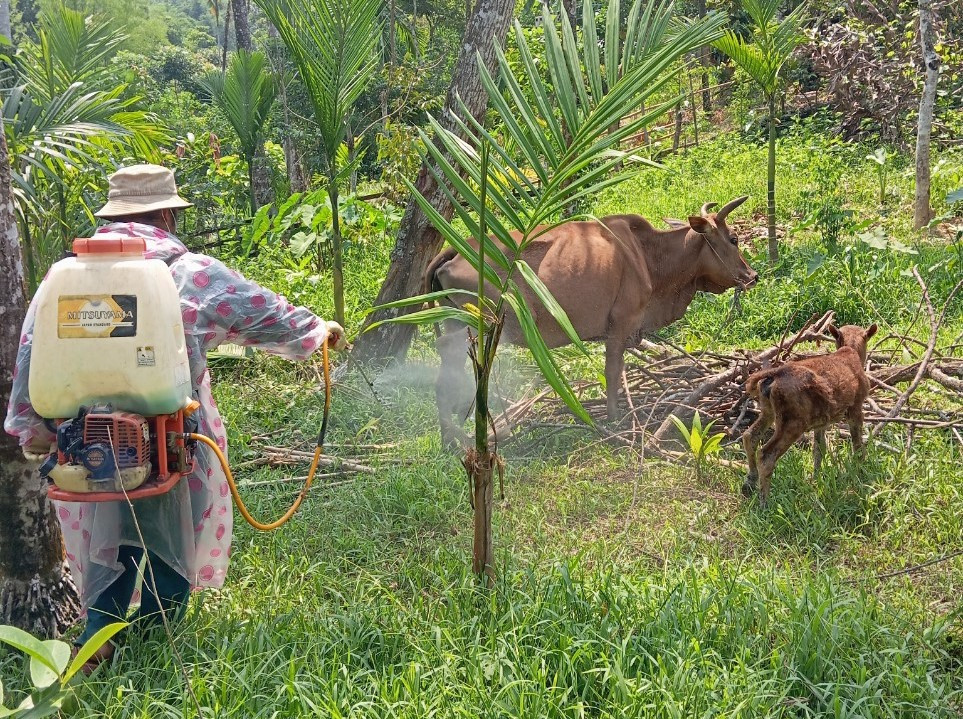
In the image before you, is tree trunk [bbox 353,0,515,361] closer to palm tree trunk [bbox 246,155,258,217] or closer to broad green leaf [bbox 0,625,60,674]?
broad green leaf [bbox 0,625,60,674]

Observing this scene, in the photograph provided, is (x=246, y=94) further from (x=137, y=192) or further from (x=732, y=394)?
(x=137, y=192)

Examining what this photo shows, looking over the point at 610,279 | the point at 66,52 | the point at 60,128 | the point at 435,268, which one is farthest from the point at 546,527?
the point at 66,52

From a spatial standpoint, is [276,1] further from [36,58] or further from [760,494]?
[760,494]

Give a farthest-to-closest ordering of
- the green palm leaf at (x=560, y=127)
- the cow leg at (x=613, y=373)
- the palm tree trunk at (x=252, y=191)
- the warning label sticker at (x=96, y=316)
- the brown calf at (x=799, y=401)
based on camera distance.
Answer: the palm tree trunk at (x=252, y=191)
the cow leg at (x=613, y=373)
the brown calf at (x=799, y=401)
the green palm leaf at (x=560, y=127)
the warning label sticker at (x=96, y=316)

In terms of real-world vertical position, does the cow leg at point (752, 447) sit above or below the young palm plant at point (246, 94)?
below

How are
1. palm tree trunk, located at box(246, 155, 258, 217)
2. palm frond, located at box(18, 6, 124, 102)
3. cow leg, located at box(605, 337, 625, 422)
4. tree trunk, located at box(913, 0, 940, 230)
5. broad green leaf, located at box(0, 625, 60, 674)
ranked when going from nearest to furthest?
broad green leaf, located at box(0, 625, 60, 674) → cow leg, located at box(605, 337, 625, 422) → palm frond, located at box(18, 6, 124, 102) → tree trunk, located at box(913, 0, 940, 230) → palm tree trunk, located at box(246, 155, 258, 217)

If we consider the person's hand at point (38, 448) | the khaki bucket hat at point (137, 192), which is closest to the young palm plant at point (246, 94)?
the khaki bucket hat at point (137, 192)

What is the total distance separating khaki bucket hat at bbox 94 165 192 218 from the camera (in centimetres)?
386

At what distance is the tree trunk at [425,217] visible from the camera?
7020mm

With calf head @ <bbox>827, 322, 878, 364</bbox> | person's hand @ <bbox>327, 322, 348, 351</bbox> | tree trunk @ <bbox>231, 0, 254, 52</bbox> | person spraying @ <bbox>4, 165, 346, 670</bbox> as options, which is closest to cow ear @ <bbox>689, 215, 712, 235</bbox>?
calf head @ <bbox>827, 322, 878, 364</bbox>

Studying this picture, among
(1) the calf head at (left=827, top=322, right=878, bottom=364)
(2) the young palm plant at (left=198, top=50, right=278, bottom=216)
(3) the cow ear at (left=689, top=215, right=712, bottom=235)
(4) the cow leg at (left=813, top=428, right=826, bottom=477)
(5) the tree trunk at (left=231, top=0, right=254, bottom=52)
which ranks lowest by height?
(4) the cow leg at (left=813, top=428, right=826, bottom=477)

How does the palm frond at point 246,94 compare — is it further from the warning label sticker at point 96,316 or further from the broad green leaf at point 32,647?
the broad green leaf at point 32,647

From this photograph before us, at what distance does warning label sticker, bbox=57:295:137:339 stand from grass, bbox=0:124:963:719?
→ 124 centimetres

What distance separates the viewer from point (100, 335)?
10.4 feet
